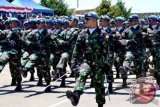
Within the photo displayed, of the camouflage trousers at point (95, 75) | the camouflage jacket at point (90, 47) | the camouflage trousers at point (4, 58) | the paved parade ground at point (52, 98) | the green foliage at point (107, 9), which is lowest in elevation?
the paved parade ground at point (52, 98)

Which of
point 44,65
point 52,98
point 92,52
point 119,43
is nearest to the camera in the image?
point 92,52

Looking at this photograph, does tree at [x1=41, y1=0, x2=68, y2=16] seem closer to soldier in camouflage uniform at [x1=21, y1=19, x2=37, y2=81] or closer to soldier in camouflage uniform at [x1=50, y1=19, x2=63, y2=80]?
soldier in camouflage uniform at [x1=50, y1=19, x2=63, y2=80]

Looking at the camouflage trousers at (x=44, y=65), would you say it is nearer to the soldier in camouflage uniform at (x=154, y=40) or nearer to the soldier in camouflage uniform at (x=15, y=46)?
the soldier in camouflage uniform at (x=15, y=46)

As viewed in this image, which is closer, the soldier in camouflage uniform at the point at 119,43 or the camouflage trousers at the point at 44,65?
the soldier in camouflage uniform at the point at 119,43

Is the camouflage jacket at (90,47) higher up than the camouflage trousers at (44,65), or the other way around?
the camouflage jacket at (90,47)

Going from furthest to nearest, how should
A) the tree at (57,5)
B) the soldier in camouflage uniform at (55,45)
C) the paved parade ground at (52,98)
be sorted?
the tree at (57,5) < the soldier in camouflage uniform at (55,45) < the paved parade ground at (52,98)

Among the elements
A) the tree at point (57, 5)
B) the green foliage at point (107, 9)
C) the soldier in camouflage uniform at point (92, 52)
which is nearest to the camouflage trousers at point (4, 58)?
the soldier in camouflage uniform at point (92, 52)

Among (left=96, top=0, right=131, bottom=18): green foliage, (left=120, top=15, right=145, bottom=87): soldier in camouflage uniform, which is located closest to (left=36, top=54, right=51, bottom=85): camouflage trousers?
(left=120, top=15, right=145, bottom=87): soldier in camouflage uniform

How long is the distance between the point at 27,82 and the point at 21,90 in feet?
6.55

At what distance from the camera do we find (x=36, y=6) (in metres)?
33.9

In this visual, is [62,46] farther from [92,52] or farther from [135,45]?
[92,52]

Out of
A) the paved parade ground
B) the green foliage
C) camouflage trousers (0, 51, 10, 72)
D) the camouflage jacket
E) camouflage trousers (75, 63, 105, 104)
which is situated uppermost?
the green foliage

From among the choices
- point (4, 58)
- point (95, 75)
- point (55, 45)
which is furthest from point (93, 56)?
point (4, 58)

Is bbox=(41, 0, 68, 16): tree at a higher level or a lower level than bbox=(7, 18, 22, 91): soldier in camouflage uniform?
higher
